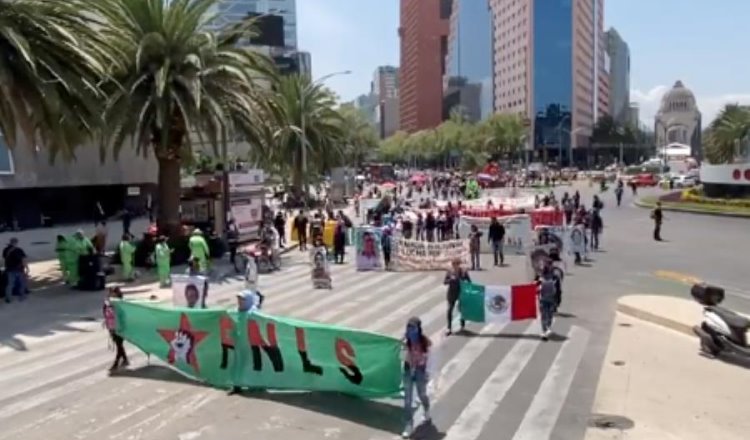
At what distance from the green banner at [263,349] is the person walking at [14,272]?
30.2 feet

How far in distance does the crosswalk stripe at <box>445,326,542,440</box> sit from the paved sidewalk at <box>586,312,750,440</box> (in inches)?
52.0

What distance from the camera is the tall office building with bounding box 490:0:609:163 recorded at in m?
166

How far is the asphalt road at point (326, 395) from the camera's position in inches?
394

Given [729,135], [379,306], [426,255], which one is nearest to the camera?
[379,306]

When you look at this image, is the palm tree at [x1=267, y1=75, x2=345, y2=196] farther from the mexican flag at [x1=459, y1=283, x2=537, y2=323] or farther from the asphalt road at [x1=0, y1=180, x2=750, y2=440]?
the mexican flag at [x1=459, y1=283, x2=537, y2=323]

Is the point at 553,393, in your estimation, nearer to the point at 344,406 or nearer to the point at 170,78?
the point at 344,406

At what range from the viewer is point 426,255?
26578mm

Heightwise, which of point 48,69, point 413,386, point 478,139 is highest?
point 478,139

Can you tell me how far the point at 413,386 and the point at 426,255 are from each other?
655 inches

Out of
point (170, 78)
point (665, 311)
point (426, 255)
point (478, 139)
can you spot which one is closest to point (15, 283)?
point (170, 78)

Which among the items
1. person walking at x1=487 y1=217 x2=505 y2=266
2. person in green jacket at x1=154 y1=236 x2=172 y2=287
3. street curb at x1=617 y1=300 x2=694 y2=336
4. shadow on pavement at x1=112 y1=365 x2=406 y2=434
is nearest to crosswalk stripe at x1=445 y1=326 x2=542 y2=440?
shadow on pavement at x1=112 y1=365 x2=406 y2=434

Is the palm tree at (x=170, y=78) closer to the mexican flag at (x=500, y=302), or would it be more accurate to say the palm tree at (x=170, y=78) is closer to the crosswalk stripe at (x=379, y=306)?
the crosswalk stripe at (x=379, y=306)

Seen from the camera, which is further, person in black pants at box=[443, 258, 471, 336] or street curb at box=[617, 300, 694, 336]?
person in black pants at box=[443, 258, 471, 336]

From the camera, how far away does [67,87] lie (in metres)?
21.1
